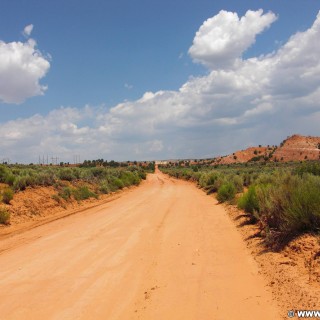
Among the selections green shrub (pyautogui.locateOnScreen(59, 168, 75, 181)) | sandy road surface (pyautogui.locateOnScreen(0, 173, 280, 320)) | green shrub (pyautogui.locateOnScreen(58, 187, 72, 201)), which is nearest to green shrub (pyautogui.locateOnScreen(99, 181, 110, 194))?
green shrub (pyautogui.locateOnScreen(59, 168, 75, 181))

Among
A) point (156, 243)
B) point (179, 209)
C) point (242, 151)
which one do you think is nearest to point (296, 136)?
point (242, 151)

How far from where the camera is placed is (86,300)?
7289 mm

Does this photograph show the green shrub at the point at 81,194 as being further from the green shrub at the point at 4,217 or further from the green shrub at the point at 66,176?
the green shrub at the point at 4,217

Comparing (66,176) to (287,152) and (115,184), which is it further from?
(287,152)

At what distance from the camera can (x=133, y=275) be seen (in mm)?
8750

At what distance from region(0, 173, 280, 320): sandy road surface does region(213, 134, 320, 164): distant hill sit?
3794 inches

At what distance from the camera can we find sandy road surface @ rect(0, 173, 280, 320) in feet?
22.2

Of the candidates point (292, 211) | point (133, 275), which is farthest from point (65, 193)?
point (292, 211)

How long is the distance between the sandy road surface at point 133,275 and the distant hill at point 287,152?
9636 cm

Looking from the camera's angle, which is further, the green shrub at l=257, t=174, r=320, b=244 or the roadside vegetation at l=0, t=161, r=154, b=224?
the roadside vegetation at l=0, t=161, r=154, b=224

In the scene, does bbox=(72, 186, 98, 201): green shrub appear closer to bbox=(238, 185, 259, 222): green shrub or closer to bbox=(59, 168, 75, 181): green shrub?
bbox=(59, 168, 75, 181): green shrub

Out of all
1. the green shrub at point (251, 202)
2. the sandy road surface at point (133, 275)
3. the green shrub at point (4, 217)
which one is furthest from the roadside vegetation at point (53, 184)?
the green shrub at point (251, 202)

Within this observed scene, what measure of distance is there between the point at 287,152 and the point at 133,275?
112892mm

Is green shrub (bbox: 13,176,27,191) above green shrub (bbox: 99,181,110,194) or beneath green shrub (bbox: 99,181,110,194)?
above
